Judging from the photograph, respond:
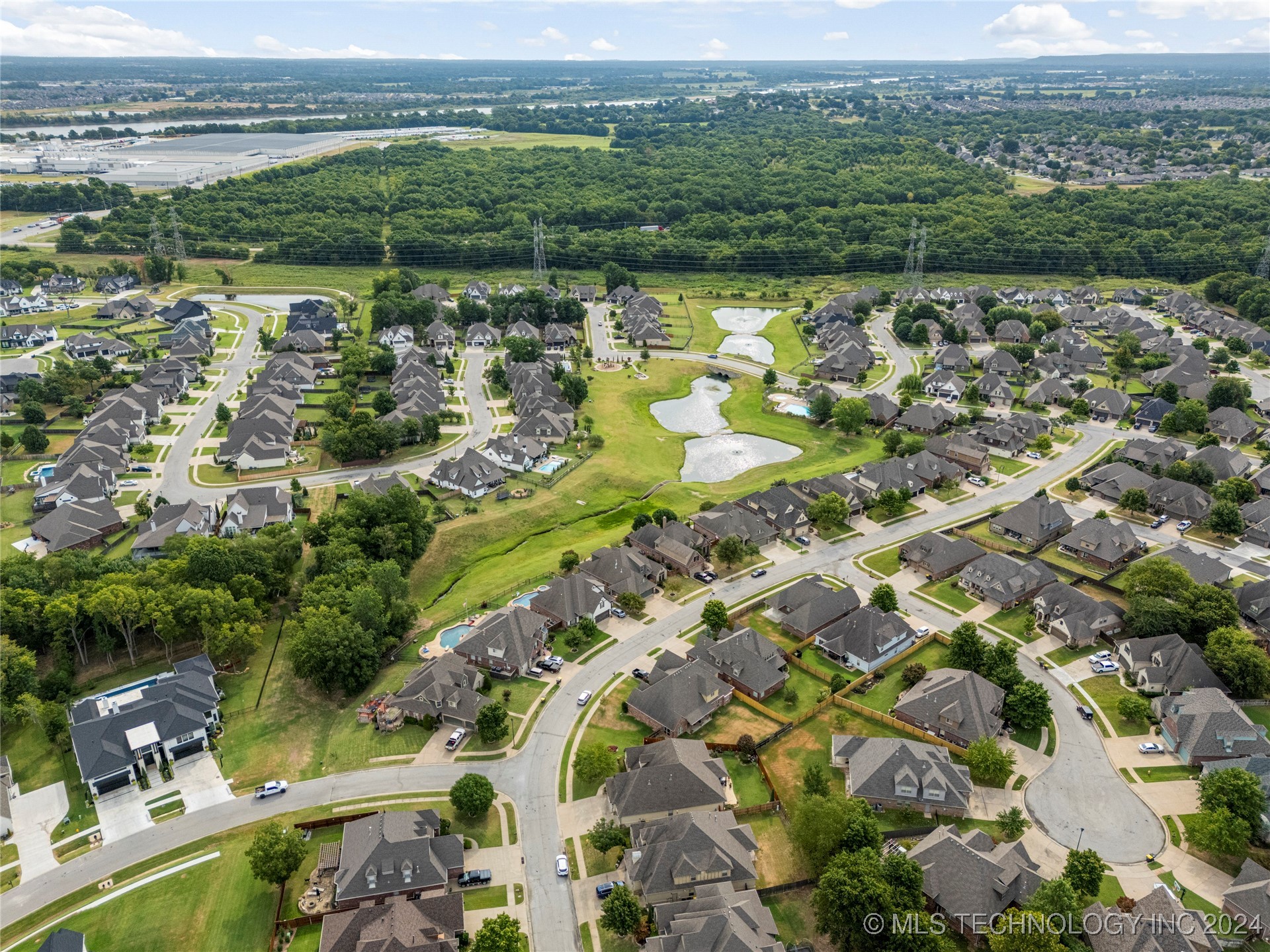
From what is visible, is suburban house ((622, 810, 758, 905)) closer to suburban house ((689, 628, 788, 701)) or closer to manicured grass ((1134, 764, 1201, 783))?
suburban house ((689, 628, 788, 701))

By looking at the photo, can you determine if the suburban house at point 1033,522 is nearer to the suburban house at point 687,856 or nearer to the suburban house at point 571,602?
the suburban house at point 571,602

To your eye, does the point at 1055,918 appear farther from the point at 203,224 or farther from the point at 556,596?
the point at 203,224

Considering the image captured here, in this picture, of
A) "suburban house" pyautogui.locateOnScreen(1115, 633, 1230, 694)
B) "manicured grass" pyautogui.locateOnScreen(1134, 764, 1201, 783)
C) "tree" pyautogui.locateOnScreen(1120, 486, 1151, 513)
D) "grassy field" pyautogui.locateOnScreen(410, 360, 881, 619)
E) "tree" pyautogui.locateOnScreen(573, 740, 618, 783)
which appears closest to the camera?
"tree" pyautogui.locateOnScreen(573, 740, 618, 783)

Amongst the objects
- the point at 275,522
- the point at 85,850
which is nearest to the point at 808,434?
the point at 275,522

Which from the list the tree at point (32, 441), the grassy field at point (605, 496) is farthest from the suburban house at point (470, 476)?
the tree at point (32, 441)

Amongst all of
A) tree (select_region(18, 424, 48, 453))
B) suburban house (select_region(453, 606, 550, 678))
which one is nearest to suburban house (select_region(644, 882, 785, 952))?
suburban house (select_region(453, 606, 550, 678))
